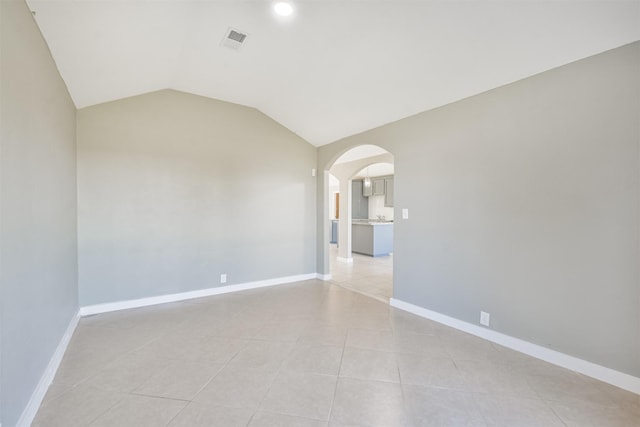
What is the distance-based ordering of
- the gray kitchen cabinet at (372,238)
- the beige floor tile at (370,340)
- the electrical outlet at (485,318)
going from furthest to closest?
the gray kitchen cabinet at (372,238) → the electrical outlet at (485,318) → the beige floor tile at (370,340)

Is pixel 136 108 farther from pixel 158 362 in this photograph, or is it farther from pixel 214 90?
pixel 158 362

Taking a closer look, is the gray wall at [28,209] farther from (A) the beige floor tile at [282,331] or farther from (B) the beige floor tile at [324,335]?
(B) the beige floor tile at [324,335]

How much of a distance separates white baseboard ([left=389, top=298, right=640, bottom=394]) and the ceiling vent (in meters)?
3.48

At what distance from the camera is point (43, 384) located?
182 cm

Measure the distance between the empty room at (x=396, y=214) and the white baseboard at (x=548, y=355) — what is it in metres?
0.02

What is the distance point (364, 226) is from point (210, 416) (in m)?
6.26

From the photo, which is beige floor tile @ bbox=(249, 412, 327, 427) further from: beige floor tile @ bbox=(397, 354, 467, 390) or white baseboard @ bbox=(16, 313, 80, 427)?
white baseboard @ bbox=(16, 313, 80, 427)

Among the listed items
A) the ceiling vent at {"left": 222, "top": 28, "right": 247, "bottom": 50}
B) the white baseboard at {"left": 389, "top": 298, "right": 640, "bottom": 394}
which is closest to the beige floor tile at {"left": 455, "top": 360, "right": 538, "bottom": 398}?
the white baseboard at {"left": 389, "top": 298, "right": 640, "bottom": 394}

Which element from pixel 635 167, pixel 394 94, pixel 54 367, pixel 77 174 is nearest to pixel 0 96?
pixel 54 367

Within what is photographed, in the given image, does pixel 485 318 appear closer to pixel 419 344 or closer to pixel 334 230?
pixel 419 344

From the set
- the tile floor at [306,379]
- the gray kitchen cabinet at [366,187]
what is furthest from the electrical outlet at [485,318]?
the gray kitchen cabinet at [366,187]

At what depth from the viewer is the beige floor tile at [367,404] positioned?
1.64 metres

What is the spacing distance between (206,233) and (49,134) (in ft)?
6.91

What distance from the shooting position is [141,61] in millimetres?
2727
